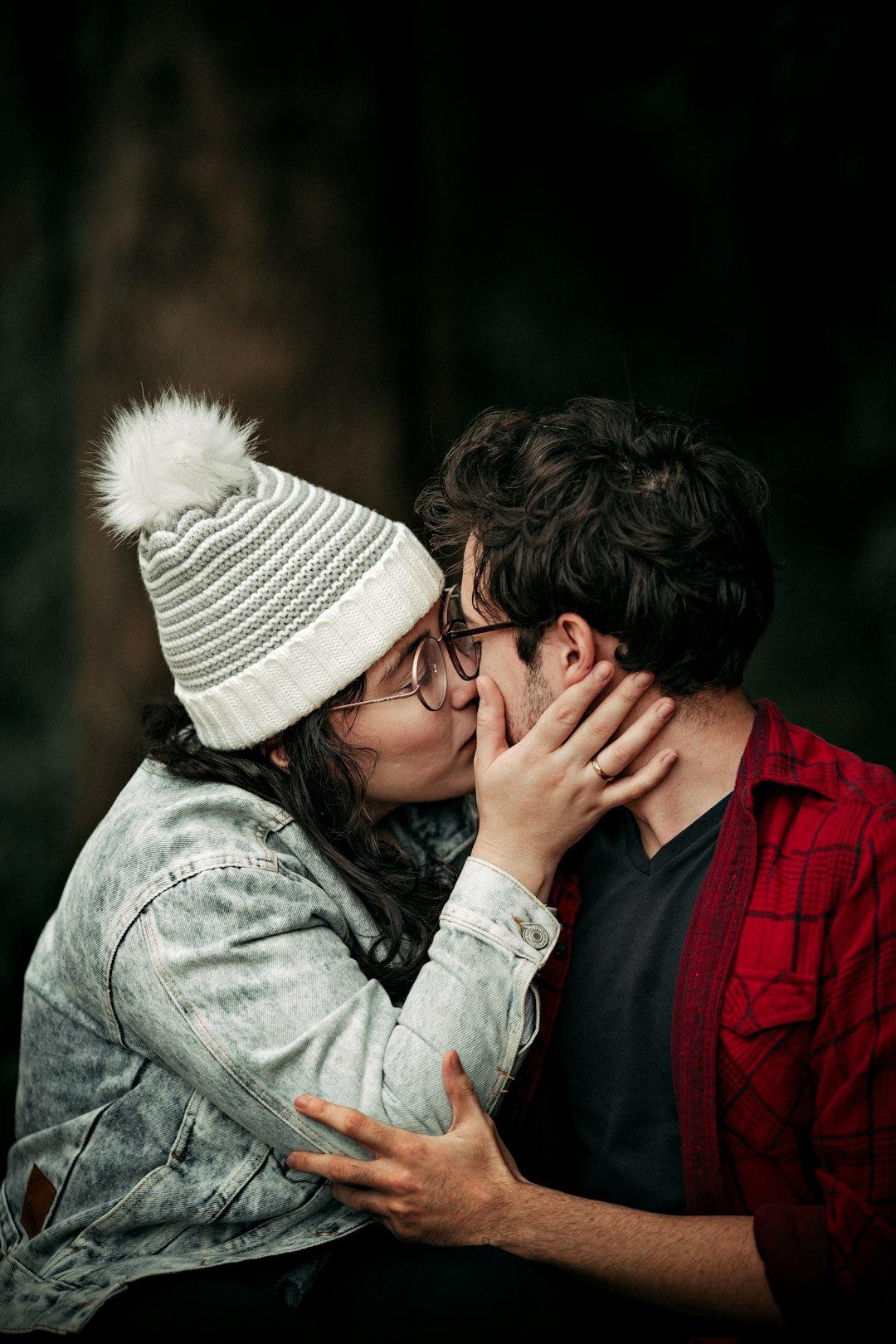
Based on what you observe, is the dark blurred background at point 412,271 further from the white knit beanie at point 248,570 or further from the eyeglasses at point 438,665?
the eyeglasses at point 438,665

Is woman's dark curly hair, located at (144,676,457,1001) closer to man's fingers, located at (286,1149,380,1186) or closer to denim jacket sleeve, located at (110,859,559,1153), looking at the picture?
denim jacket sleeve, located at (110,859,559,1153)

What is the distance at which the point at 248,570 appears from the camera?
5.77ft

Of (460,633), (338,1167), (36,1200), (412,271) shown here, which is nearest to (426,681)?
(460,633)

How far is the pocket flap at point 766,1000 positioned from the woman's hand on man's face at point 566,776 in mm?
324

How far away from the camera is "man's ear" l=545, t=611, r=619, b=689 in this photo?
5.63 ft

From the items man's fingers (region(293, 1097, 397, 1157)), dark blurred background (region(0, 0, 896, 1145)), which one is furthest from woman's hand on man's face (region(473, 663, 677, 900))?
dark blurred background (region(0, 0, 896, 1145))

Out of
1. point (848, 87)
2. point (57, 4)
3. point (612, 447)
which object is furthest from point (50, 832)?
point (848, 87)

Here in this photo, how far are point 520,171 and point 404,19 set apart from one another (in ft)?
1.69

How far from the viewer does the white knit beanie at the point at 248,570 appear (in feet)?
5.77

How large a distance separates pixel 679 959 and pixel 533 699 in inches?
18.6

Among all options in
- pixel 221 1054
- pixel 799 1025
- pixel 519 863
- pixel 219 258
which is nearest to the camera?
pixel 799 1025

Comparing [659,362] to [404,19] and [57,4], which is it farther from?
[57,4]

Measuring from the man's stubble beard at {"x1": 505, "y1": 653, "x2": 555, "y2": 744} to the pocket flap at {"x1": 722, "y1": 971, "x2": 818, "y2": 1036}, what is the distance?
0.51 metres

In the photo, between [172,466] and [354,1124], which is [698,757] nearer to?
[354,1124]
